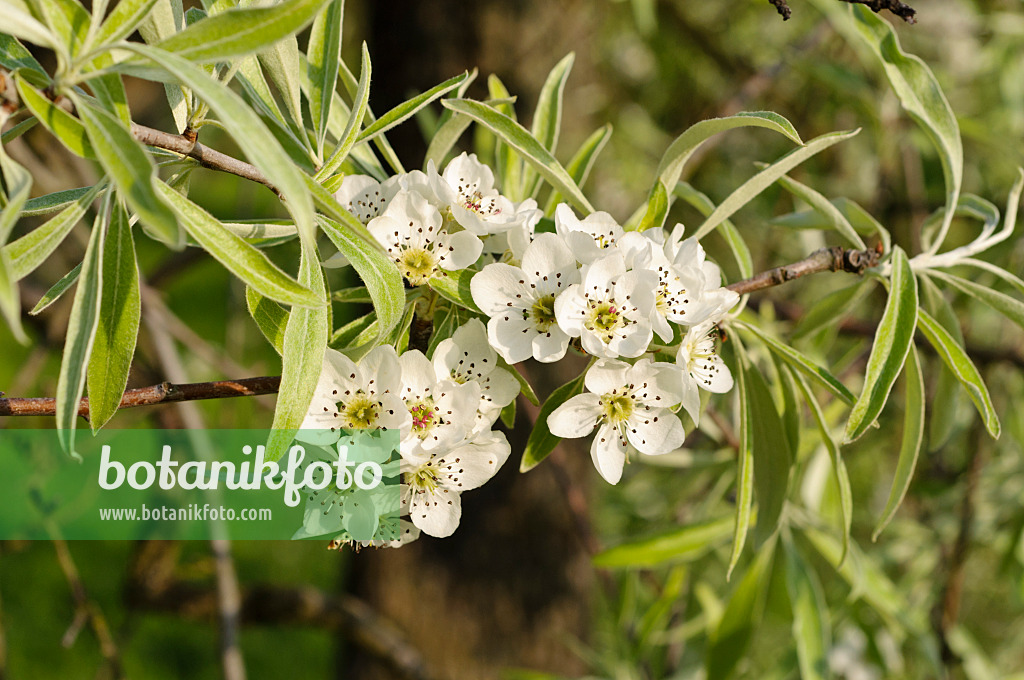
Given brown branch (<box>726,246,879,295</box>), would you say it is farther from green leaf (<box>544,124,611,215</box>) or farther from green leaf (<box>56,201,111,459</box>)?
green leaf (<box>56,201,111,459</box>)

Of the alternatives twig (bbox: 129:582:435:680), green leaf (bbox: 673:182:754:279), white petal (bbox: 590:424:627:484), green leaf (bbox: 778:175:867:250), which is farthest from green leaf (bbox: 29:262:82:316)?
twig (bbox: 129:582:435:680)

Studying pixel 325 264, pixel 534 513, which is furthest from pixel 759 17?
pixel 325 264

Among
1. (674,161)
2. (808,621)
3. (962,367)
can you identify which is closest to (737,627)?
(808,621)

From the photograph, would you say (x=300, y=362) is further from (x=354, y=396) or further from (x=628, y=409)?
(x=628, y=409)

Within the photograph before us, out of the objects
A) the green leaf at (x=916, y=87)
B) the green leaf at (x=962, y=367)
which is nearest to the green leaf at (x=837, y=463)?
the green leaf at (x=962, y=367)

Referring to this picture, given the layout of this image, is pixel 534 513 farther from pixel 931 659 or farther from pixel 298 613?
pixel 931 659

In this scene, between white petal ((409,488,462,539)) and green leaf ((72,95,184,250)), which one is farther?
white petal ((409,488,462,539))
